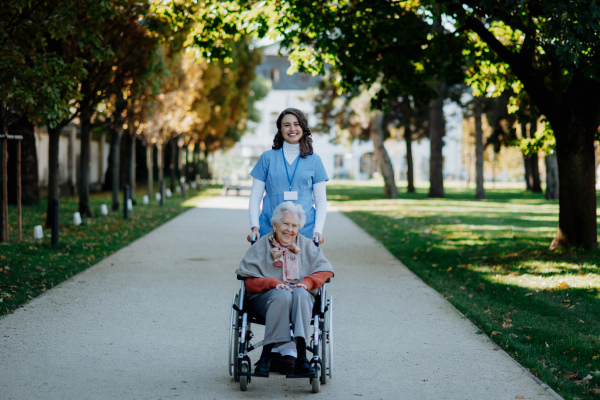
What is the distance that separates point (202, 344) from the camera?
6.64 m

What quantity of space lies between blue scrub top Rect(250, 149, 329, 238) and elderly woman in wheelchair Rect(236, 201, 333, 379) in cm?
41

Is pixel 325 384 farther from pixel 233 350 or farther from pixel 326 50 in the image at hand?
pixel 326 50

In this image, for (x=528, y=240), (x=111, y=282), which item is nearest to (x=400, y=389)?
(x=111, y=282)

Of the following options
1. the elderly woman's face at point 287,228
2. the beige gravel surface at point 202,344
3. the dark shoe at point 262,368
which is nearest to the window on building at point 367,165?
the beige gravel surface at point 202,344

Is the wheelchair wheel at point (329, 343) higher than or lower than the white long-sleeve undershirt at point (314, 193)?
lower

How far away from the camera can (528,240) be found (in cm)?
1536

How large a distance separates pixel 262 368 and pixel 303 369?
0.88 feet

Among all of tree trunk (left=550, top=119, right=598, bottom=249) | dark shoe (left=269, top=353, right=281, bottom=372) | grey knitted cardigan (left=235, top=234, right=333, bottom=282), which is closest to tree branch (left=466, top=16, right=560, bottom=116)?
tree trunk (left=550, top=119, right=598, bottom=249)

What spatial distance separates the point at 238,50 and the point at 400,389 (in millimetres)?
36399

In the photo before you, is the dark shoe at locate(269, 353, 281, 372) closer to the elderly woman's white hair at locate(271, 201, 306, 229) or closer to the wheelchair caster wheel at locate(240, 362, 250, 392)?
the wheelchair caster wheel at locate(240, 362, 250, 392)

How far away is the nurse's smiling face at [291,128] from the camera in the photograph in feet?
19.6

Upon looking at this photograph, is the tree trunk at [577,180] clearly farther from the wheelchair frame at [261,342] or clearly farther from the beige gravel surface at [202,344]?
the wheelchair frame at [261,342]

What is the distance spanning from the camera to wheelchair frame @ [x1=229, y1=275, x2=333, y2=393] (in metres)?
5.20

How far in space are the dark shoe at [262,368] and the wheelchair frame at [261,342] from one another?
0.05 meters
